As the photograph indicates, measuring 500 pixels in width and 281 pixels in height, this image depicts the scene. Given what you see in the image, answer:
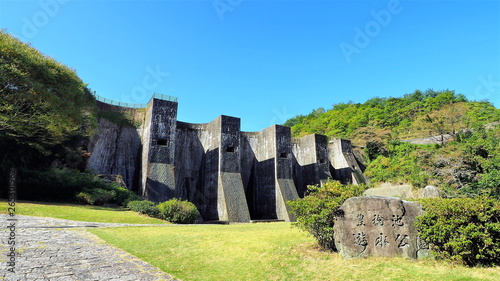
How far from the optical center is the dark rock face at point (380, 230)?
5.75 metres

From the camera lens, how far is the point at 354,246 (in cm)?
593

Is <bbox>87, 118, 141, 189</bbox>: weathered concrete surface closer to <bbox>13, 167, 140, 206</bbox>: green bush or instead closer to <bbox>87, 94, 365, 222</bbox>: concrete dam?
<bbox>87, 94, 365, 222</bbox>: concrete dam

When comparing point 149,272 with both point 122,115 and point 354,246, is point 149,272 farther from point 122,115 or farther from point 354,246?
point 122,115

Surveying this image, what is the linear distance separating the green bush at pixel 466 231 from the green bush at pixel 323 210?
1722 mm

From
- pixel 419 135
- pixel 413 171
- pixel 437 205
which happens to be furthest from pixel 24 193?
pixel 419 135

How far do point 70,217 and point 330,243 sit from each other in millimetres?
9710

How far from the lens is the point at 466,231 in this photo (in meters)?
5.02

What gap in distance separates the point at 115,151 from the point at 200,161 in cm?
570

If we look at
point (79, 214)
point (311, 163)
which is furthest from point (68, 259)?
point (311, 163)

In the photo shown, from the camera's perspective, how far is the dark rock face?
5.75m

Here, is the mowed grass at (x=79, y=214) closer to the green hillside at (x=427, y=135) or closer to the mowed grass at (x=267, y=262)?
the mowed grass at (x=267, y=262)


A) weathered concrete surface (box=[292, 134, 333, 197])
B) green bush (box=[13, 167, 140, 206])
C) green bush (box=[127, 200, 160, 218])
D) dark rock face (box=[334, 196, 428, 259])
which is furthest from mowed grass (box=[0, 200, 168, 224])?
weathered concrete surface (box=[292, 134, 333, 197])

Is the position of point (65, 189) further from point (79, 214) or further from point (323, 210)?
point (323, 210)

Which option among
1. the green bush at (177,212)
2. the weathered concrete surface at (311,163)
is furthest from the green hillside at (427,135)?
the green bush at (177,212)
